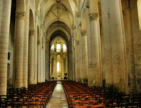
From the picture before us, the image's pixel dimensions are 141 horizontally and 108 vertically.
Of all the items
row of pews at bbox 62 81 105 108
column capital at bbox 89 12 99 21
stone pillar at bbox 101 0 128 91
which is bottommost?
row of pews at bbox 62 81 105 108

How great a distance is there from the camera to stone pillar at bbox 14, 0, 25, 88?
14081 millimetres

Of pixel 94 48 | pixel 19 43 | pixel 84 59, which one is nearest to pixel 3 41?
pixel 19 43

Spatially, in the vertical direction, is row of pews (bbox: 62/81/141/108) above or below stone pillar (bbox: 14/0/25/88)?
below

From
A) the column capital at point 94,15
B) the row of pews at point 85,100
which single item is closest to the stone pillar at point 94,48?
the column capital at point 94,15

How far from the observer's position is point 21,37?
14.6m

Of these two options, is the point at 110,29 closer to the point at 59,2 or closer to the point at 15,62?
the point at 15,62

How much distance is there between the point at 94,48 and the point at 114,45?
7.00 metres

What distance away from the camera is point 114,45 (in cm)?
917

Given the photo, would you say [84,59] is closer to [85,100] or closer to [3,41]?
[3,41]

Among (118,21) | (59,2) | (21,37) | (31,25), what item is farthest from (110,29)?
(59,2)

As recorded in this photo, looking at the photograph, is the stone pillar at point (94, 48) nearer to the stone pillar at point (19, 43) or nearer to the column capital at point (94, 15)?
the column capital at point (94, 15)

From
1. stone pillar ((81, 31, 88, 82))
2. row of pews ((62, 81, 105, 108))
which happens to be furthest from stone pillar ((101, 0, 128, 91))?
stone pillar ((81, 31, 88, 82))

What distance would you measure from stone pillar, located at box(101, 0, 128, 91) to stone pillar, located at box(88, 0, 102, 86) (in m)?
6.07

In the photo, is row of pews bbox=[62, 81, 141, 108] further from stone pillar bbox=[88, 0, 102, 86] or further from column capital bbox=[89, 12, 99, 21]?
column capital bbox=[89, 12, 99, 21]
